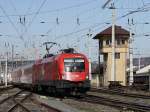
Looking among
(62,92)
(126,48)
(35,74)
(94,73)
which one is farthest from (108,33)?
(62,92)

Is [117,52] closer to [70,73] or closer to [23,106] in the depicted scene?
[70,73]

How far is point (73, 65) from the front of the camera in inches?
1262

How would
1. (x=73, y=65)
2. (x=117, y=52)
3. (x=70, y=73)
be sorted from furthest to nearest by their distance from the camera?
(x=117, y=52) → (x=73, y=65) → (x=70, y=73)

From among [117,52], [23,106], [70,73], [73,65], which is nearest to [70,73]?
[70,73]

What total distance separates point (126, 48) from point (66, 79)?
48774 millimetres

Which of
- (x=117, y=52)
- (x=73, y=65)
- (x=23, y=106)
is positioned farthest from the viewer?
(x=117, y=52)

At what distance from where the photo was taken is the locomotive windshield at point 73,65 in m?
31.9

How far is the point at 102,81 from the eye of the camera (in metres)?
82.5

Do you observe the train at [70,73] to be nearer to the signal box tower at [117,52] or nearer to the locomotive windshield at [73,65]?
the locomotive windshield at [73,65]

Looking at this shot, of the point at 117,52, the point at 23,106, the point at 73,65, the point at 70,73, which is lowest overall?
the point at 23,106

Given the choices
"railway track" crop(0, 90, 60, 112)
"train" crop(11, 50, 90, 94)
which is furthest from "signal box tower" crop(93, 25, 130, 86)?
"railway track" crop(0, 90, 60, 112)

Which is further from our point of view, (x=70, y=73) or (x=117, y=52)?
(x=117, y=52)

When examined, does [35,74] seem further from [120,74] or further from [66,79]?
[120,74]

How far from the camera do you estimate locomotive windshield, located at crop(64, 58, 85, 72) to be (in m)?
31.9
